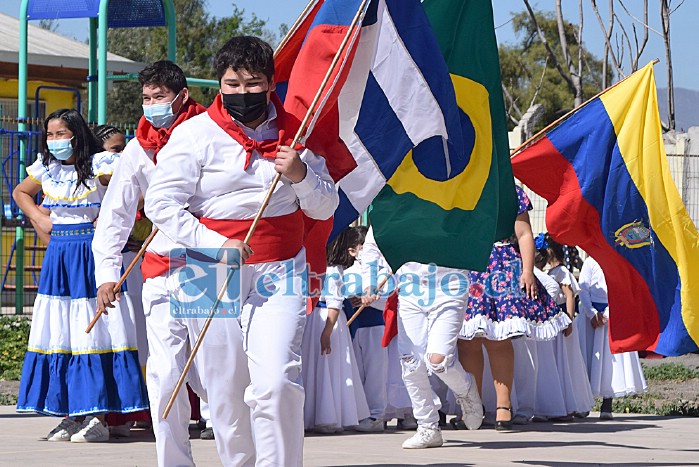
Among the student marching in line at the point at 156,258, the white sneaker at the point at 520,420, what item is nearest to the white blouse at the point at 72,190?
the student marching in line at the point at 156,258

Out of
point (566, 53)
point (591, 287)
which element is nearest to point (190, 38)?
point (566, 53)

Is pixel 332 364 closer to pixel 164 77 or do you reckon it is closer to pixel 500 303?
pixel 500 303

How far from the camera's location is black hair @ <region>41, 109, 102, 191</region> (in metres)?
8.77

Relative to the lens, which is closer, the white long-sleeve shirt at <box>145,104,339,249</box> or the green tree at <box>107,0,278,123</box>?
the white long-sleeve shirt at <box>145,104,339,249</box>

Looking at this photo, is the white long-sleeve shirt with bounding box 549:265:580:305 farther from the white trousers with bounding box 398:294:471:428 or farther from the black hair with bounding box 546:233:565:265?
the white trousers with bounding box 398:294:471:428

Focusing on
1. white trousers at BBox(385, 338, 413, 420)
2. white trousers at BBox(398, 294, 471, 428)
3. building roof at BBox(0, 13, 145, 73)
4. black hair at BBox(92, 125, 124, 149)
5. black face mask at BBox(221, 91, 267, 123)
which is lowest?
white trousers at BBox(385, 338, 413, 420)

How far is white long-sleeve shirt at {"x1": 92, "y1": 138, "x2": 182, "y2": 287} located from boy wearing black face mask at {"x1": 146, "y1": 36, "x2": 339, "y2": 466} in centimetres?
119

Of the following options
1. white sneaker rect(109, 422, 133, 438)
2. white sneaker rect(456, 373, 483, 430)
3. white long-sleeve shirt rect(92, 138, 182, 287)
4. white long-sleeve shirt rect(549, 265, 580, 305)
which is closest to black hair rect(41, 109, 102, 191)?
white long-sleeve shirt rect(92, 138, 182, 287)

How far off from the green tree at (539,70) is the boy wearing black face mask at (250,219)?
42986 millimetres

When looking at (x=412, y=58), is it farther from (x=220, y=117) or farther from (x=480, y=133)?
(x=220, y=117)

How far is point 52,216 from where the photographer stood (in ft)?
29.3

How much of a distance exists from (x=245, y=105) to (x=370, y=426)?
16.7 feet

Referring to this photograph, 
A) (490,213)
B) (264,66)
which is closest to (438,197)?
(490,213)

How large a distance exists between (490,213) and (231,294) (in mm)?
2795
